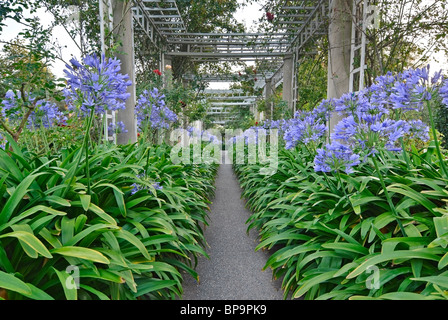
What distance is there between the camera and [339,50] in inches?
210

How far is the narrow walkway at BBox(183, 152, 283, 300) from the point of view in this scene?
175 centimetres

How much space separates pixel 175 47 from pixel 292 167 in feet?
24.6

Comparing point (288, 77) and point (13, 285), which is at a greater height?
point (288, 77)

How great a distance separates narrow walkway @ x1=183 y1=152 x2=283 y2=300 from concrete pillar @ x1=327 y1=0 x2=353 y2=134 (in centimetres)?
319

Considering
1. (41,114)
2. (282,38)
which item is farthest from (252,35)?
(41,114)

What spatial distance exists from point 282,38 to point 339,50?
3475 millimetres

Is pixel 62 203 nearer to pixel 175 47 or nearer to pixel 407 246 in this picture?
pixel 407 246

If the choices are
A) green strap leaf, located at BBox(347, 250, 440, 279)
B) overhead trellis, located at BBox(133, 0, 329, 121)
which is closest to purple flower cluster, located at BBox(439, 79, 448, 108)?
green strap leaf, located at BBox(347, 250, 440, 279)

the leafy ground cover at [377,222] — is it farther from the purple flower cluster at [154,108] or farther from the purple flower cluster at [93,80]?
the purple flower cluster at [154,108]

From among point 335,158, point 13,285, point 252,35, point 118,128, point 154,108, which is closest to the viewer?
point 13,285

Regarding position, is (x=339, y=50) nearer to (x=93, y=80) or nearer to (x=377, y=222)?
(x=377, y=222)

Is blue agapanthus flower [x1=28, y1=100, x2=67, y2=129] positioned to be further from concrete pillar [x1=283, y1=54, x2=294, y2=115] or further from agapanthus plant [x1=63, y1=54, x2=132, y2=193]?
concrete pillar [x1=283, y1=54, x2=294, y2=115]

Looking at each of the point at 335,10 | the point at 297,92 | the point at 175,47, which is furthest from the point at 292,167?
the point at 175,47
